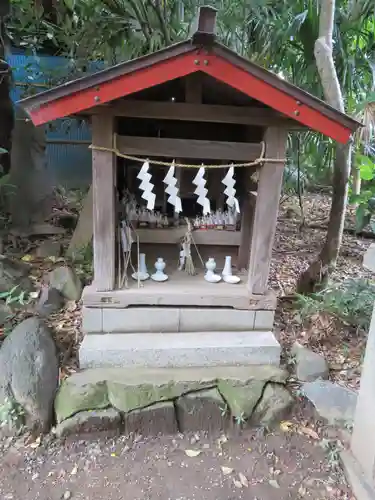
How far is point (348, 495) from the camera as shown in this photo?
2607 mm

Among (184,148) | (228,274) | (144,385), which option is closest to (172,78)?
(184,148)

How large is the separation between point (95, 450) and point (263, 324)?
1576mm

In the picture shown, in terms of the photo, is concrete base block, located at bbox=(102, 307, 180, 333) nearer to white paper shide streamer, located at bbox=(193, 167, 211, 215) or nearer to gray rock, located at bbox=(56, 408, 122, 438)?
gray rock, located at bbox=(56, 408, 122, 438)

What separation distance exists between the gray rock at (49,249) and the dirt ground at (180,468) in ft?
7.60

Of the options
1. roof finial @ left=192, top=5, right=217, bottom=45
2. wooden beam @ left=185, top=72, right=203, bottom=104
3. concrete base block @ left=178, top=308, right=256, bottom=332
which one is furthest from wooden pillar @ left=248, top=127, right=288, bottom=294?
roof finial @ left=192, top=5, right=217, bottom=45

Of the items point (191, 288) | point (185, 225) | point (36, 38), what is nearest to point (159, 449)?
point (191, 288)

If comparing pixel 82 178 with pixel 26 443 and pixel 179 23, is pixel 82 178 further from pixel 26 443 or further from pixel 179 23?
pixel 26 443

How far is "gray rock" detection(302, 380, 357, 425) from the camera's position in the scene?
310cm

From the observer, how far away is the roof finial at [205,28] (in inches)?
94.5

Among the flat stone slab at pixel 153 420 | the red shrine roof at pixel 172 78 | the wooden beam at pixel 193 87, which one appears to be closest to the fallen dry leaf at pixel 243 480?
the flat stone slab at pixel 153 420

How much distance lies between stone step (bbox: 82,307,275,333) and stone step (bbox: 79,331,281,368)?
0.05 m

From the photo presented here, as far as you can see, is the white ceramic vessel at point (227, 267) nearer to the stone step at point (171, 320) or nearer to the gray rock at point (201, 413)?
the stone step at point (171, 320)

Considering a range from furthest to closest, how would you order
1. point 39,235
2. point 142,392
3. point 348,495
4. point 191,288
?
point 39,235
point 191,288
point 142,392
point 348,495

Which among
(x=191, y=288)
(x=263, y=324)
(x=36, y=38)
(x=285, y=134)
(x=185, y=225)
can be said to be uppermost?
(x=36, y=38)
